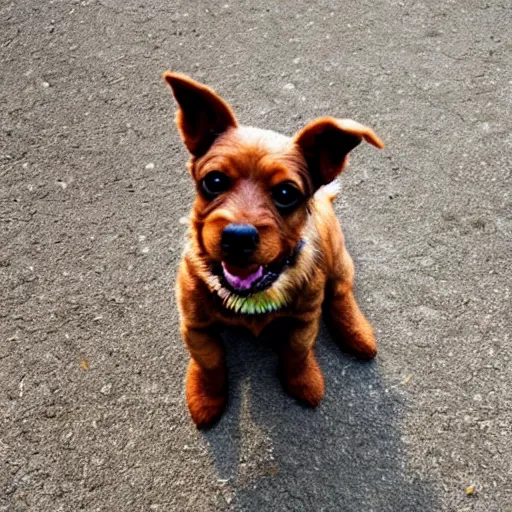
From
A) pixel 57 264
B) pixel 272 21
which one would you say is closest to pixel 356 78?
pixel 272 21

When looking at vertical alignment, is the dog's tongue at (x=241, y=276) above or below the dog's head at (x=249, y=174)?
below

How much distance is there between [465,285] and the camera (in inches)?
149

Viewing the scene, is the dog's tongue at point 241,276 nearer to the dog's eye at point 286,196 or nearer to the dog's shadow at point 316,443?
the dog's eye at point 286,196

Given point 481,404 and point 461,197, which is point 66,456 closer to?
point 481,404

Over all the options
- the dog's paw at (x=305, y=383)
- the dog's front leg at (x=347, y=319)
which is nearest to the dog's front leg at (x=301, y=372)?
the dog's paw at (x=305, y=383)

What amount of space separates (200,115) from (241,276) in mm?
663

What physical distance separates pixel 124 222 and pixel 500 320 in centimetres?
230

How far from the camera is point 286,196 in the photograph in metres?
2.51

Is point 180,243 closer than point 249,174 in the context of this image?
No

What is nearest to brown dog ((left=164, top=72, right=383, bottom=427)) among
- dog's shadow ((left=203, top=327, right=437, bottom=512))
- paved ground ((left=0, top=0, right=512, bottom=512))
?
dog's shadow ((left=203, top=327, right=437, bottom=512))

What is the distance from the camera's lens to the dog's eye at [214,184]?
2.48m

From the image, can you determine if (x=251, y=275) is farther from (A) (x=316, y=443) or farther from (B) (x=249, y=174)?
(A) (x=316, y=443)

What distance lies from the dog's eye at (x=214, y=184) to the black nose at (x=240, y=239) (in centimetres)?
21

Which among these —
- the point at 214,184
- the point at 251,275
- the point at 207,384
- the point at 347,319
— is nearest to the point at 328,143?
the point at 214,184
